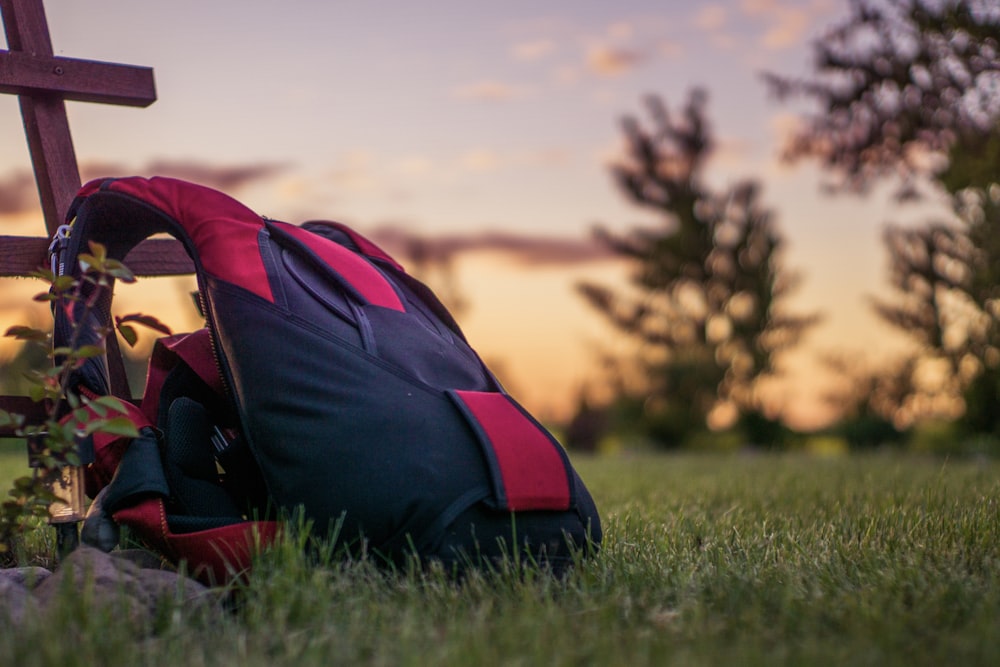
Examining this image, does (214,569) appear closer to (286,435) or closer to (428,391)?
(286,435)

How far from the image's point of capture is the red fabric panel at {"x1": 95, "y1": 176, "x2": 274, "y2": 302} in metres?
2.55

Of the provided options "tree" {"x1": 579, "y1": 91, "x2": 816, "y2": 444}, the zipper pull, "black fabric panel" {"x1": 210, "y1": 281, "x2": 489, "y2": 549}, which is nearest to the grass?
"black fabric panel" {"x1": 210, "y1": 281, "x2": 489, "y2": 549}

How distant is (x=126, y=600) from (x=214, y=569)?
1.37 ft

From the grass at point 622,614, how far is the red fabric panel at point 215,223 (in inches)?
29.3

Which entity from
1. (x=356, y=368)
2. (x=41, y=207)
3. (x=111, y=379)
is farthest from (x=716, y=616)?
(x=41, y=207)

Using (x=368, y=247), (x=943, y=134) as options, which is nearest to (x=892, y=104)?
(x=943, y=134)

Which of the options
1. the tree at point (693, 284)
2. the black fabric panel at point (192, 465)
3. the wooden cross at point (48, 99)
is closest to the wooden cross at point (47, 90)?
the wooden cross at point (48, 99)

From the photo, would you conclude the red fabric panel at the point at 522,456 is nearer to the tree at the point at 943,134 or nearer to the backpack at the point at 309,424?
the backpack at the point at 309,424

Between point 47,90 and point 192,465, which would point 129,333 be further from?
point 47,90

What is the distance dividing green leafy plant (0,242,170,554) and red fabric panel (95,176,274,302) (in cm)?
22

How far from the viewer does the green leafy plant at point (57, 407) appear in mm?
2416

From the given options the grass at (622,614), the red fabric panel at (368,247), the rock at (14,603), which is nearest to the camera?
the grass at (622,614)

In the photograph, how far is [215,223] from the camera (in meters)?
2.63

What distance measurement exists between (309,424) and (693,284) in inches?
764
